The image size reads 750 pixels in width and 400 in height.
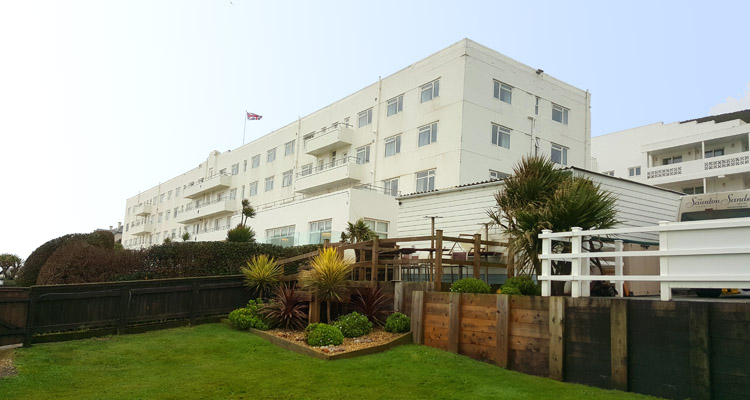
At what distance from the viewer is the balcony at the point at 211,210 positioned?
50.8 m

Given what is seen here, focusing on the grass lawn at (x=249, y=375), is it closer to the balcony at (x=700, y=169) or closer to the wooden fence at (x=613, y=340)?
the wooden fence at (x=613, y=340)

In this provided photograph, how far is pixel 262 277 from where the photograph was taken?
15.2 meters

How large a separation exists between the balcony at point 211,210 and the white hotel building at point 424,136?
38.1 ft

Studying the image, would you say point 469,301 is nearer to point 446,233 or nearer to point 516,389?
point 516,389

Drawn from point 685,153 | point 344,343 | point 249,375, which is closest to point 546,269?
point 344,343

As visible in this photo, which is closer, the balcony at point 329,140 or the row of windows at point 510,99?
the row of windows at point 510,99

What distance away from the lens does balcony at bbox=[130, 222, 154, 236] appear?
237 ft

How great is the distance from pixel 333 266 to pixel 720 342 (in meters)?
7.61

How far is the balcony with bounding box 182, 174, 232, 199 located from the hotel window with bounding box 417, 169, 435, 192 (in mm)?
29387

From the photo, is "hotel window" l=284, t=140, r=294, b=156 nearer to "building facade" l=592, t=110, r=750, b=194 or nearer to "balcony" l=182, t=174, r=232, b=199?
"balcony" l=182, t=174, r=232, b=199

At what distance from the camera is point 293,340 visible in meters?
11.9

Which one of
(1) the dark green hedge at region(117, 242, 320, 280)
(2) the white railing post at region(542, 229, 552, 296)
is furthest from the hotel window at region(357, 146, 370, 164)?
(2) the white railing post at region(542, 229, 552, 296)

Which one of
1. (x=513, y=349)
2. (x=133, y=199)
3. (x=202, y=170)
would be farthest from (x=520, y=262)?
(x=133, y=199)

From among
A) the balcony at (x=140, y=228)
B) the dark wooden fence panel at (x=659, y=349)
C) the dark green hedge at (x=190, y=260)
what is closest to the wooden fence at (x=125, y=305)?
the dark green hedge at (x=190, y=260)
